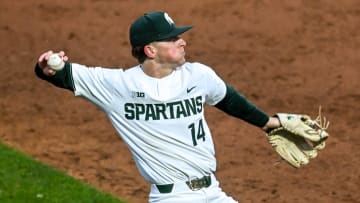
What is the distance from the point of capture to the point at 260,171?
28.7ft

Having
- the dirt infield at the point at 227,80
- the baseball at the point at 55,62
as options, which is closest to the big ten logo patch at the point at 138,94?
the baseball at the point at 55,62

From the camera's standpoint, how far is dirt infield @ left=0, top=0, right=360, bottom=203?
867 centimetres

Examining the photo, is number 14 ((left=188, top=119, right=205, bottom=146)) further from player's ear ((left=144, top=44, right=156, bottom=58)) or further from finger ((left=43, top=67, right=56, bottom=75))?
finger ((left=43, top=67, right=56, bottom=75))

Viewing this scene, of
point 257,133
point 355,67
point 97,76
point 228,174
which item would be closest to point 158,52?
point 97,76

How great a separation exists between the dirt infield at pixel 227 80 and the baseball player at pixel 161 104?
8.44 ft

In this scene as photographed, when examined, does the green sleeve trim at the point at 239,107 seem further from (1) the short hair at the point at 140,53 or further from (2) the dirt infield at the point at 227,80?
(2) the dirt infield at the point at 227,80

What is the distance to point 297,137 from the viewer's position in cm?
622

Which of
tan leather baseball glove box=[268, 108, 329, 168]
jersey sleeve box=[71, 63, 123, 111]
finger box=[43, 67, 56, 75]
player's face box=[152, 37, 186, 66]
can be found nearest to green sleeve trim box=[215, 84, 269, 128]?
tan leather baseball glove box=[268, 108, 329, 168]

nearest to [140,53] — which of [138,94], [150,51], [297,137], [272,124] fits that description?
[150,51]

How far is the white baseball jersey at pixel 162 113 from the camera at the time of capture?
569 centimetres

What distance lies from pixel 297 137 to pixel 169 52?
1048 mm

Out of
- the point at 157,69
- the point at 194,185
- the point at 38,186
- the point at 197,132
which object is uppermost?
the point at 157,69

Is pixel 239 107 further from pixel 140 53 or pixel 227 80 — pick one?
pixel 227 80

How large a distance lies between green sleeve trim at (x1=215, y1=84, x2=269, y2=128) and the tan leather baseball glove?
0.55 ft
